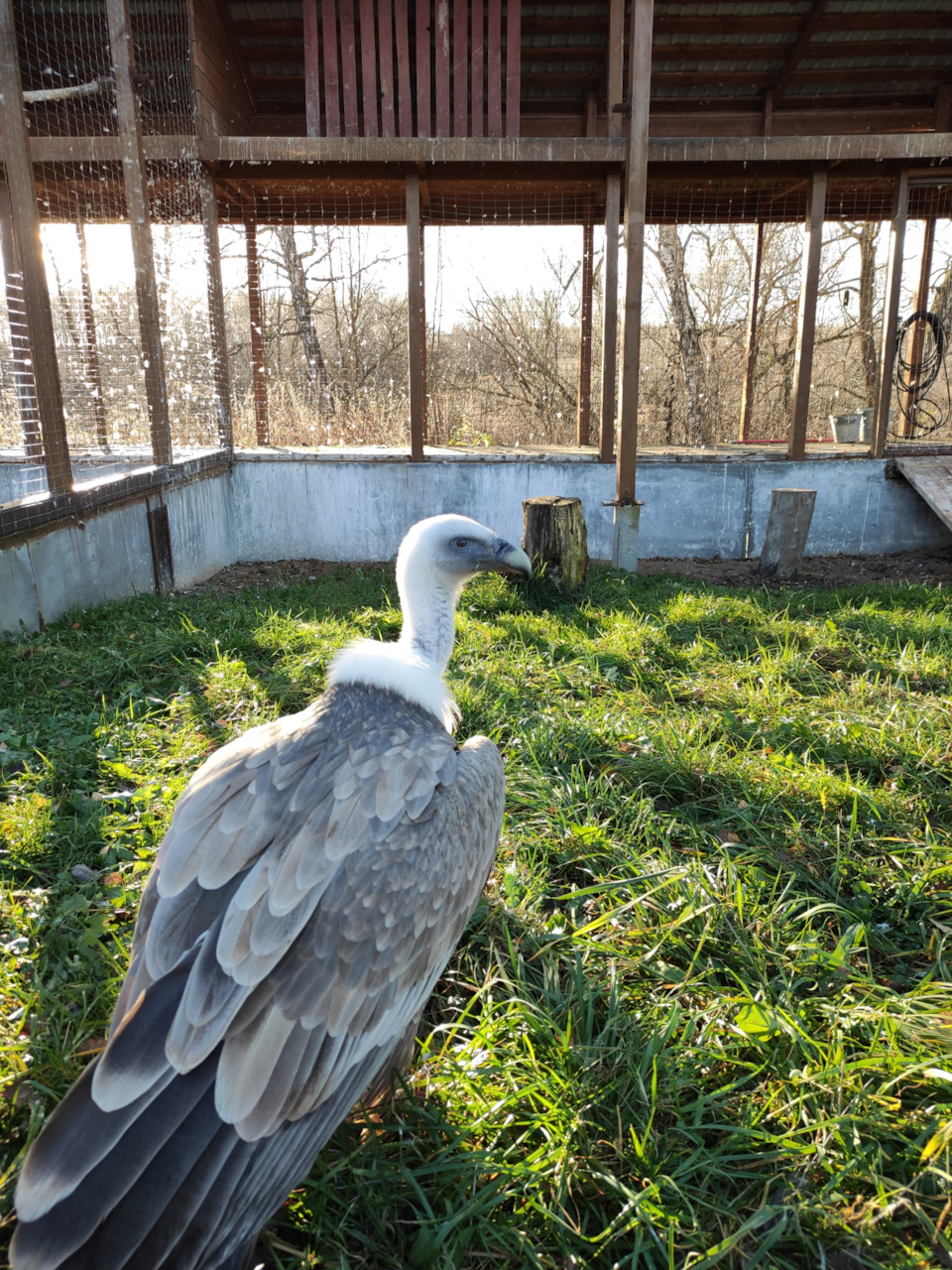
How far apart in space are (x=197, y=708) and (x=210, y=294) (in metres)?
5.34

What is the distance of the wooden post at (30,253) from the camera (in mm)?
4375

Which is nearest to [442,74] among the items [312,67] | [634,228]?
[312,67]

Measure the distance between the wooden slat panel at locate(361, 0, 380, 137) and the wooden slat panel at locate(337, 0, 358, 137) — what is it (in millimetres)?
106

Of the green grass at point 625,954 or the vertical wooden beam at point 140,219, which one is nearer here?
the green grass at point 625,954

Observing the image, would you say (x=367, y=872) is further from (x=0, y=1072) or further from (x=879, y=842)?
(x=879, y=842)

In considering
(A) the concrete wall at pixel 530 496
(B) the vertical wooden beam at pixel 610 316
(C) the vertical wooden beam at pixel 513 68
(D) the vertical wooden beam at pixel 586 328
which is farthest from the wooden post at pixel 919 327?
(C) the vertical wooden beam at pixel 513 68

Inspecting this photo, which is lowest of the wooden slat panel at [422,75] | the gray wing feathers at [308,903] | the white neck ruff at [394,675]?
the gray wing feathers at [308,903]

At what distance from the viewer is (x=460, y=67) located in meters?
7.42

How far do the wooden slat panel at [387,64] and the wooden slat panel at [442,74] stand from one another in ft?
1.11

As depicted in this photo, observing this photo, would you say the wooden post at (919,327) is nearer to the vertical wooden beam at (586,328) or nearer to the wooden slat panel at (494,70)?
the vertical wooden beam at (586,328)

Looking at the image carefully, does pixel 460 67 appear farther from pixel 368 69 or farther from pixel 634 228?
pixel 634 228

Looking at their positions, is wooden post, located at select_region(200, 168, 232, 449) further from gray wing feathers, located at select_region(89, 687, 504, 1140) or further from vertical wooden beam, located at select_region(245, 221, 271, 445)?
gray wing feathers, located at select_region(89, 687, 504, 1140)

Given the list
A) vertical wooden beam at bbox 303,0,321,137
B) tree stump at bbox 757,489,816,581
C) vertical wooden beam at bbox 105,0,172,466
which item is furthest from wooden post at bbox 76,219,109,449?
tree stump at bbox 757,489,816,581

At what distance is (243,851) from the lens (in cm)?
164
